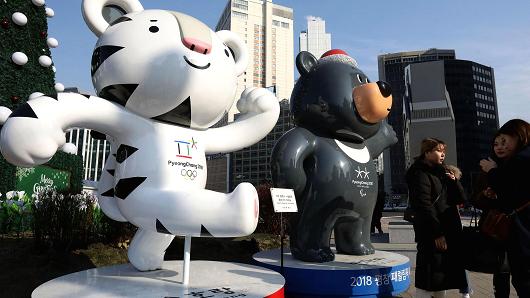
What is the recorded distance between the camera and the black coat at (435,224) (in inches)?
137

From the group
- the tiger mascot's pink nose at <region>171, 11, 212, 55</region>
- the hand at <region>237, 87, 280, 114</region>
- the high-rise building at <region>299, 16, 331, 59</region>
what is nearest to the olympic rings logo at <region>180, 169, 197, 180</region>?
the tiger mascot's pink nose at <region>171, 11, 212, 55</region>

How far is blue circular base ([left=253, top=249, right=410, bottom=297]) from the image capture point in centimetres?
405

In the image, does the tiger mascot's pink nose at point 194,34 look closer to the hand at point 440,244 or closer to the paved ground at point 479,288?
the hand at point 440,244

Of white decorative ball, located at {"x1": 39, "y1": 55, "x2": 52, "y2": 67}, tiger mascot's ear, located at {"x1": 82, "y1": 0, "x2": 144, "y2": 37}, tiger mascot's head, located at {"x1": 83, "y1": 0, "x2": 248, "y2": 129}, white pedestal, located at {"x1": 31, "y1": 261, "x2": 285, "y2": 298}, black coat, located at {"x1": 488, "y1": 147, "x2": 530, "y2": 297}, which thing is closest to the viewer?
black coat, located at {"x1": 488, "y1": 147, "x2": 530, "y2": 297}

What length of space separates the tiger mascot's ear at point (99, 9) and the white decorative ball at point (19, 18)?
7.24 meters

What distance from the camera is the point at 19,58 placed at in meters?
9.30

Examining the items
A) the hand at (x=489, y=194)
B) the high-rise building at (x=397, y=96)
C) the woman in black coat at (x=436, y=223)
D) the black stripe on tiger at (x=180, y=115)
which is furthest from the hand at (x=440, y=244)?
the high-rise building at (x=397, y=96)

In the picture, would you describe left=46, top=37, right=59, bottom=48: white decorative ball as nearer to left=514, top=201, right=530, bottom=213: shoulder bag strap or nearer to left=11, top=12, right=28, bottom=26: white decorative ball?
left=11, top=12, right=28, bottom=26: white decorative ball

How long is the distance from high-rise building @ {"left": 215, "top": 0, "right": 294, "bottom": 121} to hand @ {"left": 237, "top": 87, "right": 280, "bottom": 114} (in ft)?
258

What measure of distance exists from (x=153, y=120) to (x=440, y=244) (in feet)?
8.71

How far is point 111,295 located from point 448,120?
34680 millimetres

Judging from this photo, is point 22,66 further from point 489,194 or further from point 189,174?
point 489,194

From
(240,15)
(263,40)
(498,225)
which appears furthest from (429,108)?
(240,15)

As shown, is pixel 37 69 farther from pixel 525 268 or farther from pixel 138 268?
pixel 525 268
